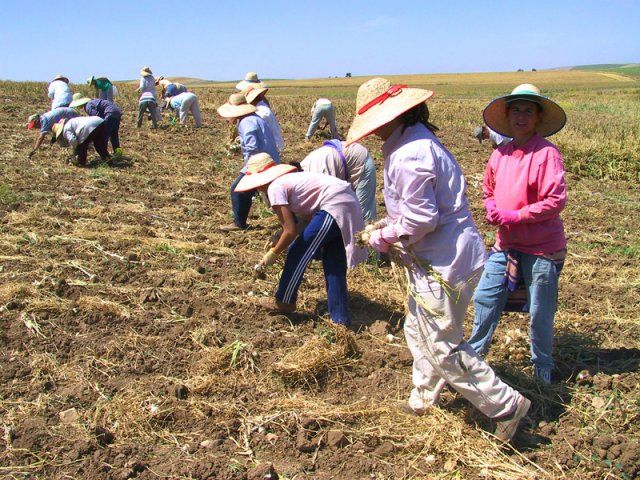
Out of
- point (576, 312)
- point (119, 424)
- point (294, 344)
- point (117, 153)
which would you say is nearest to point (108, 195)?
point (117, 153)

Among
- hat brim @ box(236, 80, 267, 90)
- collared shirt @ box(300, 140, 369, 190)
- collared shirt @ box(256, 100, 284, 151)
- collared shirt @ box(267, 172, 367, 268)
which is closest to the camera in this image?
collared shirt @ box(267, 172, 367, 268)

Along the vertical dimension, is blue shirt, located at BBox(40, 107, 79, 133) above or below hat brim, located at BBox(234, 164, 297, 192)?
above

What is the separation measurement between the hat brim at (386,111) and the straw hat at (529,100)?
0.74 metres

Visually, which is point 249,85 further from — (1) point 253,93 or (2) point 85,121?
(2) point 85,121

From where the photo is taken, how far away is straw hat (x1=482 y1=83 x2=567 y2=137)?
10.5 ft

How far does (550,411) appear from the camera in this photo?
328 centimetres

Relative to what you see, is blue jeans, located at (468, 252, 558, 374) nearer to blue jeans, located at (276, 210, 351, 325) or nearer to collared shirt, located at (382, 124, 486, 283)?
collared shirt, located at (382, 124, 486, 283)

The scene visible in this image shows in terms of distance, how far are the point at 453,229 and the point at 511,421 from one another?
0.97 m

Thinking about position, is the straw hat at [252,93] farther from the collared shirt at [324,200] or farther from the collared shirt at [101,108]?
the collared shirt at [101,108]

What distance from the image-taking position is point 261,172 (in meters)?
4.27

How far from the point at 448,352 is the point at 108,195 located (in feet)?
20.3

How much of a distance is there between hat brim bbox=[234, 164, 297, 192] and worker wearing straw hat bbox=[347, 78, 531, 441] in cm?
134

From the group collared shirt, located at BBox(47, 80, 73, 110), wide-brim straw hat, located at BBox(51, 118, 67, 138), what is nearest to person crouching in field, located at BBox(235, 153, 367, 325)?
wide-brim straw hat, located at BBox(51, 118, 67, 138)

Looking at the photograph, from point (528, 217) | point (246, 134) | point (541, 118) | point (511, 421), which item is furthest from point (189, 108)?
point (511, 421)
